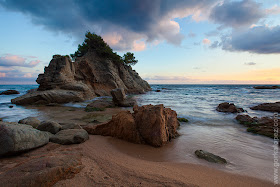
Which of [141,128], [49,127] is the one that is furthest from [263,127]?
[49,127]

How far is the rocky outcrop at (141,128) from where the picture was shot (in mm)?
3994

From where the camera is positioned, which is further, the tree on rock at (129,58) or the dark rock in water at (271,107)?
the tree on rock at (129,58)

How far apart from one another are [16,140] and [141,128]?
2884mm

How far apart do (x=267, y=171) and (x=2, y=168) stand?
4.82m

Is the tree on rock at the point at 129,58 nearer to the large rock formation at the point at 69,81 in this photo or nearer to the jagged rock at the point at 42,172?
the large rock formation at the point at 69,81

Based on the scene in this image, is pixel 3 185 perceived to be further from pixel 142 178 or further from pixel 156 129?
pixel 156 129

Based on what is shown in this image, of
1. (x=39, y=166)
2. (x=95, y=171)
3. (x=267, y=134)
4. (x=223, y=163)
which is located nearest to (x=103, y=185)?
(x=95, y=171)

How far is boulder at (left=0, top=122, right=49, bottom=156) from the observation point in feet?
8.93

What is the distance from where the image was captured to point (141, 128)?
167 inches

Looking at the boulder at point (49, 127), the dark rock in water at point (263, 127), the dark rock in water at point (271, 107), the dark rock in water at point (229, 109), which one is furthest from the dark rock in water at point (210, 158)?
the dark rock in water at point (271, 107)

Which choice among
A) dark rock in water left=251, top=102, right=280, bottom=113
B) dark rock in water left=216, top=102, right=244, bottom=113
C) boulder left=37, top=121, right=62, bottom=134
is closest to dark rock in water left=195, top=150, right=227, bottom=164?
boulder left=37, top=121, right=62, bottom=134

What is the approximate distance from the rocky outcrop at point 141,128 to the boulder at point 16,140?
1633 millimetres

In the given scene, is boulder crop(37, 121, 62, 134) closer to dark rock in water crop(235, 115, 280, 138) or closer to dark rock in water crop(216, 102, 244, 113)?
dark rock in water crop(235, 115, 280, 138)

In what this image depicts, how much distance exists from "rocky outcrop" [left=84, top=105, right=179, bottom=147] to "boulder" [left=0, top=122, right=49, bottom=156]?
1633 mm
